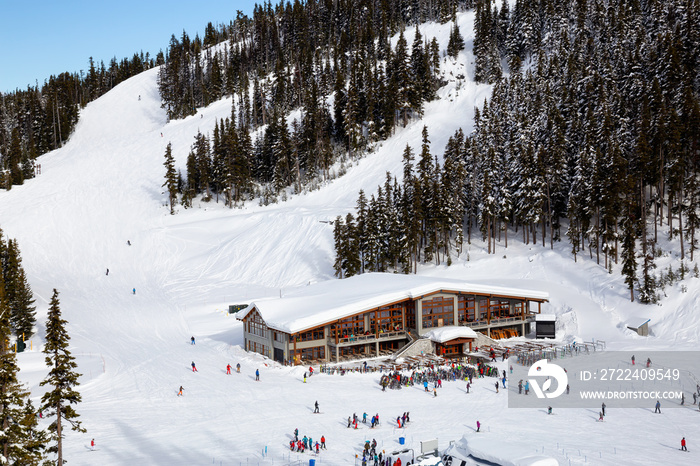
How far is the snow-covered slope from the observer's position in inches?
1115

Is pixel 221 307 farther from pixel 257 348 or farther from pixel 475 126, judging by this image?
pixel 475 126

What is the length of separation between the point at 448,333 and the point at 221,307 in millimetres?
29233

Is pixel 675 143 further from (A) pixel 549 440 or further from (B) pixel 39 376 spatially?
(B) pixel 39 376

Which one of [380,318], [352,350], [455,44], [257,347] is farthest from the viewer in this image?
[455,44]

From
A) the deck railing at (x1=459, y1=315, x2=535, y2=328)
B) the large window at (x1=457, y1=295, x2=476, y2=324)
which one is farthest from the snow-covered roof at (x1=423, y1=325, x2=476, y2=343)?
the large window at (x1=457, y1=295, x2=476, y2=324)

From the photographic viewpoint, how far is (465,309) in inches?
Answer: 2079

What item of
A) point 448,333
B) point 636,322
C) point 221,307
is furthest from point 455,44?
point 448,333

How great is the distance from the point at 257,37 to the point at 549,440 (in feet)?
488

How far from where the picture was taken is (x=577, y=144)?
2776 inches

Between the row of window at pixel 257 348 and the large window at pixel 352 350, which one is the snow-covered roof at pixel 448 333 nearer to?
the large window at pixel 352 350

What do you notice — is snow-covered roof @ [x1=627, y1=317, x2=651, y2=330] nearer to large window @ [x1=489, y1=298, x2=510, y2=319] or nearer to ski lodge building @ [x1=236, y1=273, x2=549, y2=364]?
ski lodge building @ [x1=236, y1=273, x2=549, y2=364]

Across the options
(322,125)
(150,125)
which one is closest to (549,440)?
(322,125)

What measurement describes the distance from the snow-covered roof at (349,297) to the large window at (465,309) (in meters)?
1.57

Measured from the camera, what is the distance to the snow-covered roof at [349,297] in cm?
4597
